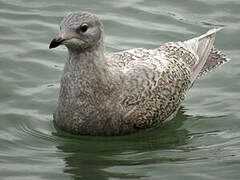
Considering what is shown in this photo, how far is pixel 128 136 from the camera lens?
9.49 metres

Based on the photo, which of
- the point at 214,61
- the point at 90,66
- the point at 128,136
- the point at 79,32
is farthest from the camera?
the point at 214,61

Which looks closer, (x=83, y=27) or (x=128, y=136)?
(x=83, y=27)

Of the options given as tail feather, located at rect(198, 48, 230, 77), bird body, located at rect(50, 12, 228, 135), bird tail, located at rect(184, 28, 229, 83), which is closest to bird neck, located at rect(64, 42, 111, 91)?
bird body, located at rect(50, 12, 228, 135)

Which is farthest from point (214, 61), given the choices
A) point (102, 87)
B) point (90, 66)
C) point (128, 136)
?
point (90, 66)

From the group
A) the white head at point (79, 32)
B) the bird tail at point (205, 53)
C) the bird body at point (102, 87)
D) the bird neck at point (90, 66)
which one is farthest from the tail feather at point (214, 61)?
the white head at point (79, 32)

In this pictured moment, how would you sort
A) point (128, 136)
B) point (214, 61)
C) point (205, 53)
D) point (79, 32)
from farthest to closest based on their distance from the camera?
point (214, 61)
point (205, 53)
point (128, 136)
point (79, 32)

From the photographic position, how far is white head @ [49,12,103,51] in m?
8.73

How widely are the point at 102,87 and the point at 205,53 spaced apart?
111 inches

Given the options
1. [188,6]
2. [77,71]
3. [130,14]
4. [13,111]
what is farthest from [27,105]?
[188,6]

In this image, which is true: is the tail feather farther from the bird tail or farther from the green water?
the green water

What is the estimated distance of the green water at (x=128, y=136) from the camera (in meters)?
8.49

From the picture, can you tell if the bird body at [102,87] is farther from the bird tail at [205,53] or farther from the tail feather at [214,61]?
the tail feather at [214,61]

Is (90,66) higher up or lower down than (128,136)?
higher up

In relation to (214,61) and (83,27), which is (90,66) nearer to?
(83,27)
